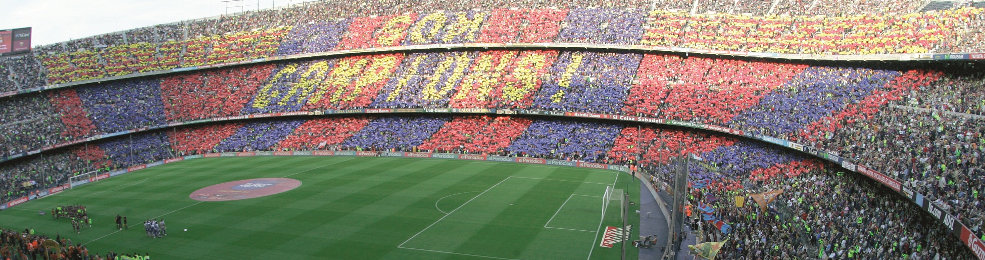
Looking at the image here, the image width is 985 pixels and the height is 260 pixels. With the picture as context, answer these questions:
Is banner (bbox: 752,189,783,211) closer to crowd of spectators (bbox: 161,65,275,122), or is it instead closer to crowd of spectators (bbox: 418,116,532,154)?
crowd of spectators (bbox: 418,116,532,154)

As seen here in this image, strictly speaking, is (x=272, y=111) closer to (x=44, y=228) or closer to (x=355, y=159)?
(x=355, y=159)

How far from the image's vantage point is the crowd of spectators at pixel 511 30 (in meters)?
47.5

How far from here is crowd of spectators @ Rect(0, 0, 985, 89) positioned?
1869 inches

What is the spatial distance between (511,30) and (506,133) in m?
15.2

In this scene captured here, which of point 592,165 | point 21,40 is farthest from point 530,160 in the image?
point 21,40

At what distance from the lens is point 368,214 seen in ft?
112

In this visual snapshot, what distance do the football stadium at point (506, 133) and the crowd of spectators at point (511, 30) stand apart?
29 centimetres

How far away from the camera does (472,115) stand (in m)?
60.9

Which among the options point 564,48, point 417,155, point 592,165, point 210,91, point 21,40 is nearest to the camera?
point 592,165

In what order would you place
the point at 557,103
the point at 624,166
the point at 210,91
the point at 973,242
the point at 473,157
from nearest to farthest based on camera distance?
the point at 973,242
the point at 624,166
the point at 473,157
the point at 557,103
the point at 210,91

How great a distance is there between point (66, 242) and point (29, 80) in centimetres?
4358

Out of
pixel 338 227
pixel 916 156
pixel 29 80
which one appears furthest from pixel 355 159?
pixel 916 156

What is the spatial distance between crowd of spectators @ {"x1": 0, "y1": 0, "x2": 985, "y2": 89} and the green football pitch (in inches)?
782

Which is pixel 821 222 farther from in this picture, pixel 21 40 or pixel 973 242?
pixel 21 40
